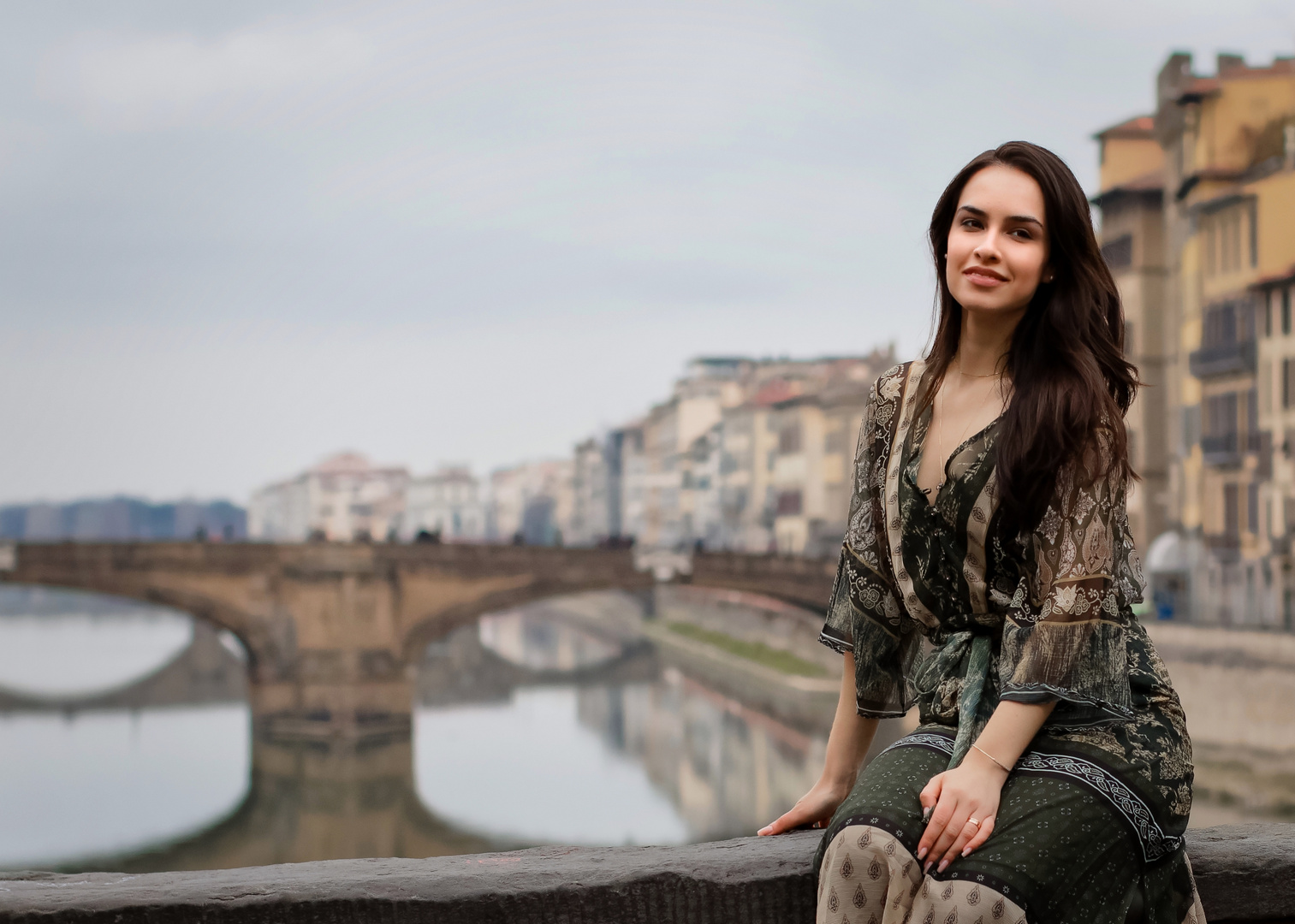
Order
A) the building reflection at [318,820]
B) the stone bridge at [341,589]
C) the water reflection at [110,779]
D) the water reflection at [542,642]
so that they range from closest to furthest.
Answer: the building reflection at [318,820] → the water reflection at [110,779] → the stone bridge at [341,589] → the water reflection at [542,642]

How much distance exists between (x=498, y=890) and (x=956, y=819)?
0.63 metres

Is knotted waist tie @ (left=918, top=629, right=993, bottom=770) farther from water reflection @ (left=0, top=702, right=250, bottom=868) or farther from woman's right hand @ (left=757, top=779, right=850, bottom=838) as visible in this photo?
water reflection @ (left=0, top=702, right=250, bottom=868)

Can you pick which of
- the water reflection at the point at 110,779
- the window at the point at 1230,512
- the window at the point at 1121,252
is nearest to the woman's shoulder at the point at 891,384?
the water reflection at the point at 110,779

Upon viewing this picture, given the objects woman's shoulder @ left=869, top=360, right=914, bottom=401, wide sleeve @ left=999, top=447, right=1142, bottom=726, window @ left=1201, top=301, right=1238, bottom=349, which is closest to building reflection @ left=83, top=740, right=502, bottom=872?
window @ left=1201, top=301, right=1238, bottom=349

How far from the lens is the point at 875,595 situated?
2119 millimetres

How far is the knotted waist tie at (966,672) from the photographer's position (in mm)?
1842

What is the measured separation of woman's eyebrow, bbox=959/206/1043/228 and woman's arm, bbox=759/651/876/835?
27.3 inches

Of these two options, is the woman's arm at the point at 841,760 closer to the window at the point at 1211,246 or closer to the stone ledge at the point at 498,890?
the stone ledge at the point at 498,890

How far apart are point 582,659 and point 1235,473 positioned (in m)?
26.6

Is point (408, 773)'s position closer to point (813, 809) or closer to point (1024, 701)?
point (813, 809)

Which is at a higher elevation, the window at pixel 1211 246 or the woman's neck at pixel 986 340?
the window at pixel 1211 246

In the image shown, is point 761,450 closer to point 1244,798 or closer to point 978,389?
point 1244,798

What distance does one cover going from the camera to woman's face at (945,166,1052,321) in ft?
6.42

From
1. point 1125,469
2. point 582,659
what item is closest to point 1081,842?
point 1125,469
